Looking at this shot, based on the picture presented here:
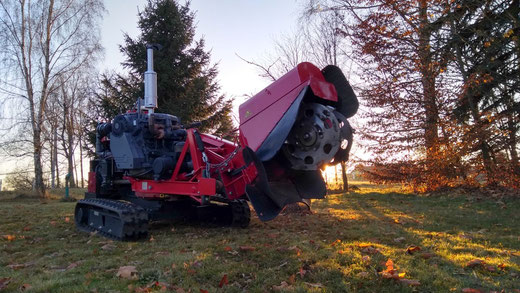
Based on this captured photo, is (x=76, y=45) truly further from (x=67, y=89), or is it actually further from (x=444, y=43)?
(x=444, y=43)

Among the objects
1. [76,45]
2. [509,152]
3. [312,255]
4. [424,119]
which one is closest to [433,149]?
[424,119]

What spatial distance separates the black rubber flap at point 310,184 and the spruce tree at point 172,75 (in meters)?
10.4

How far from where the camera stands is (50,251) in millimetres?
5277

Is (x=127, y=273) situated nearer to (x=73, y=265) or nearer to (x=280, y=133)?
(x=73, y=265)

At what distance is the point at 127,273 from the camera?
149 inches

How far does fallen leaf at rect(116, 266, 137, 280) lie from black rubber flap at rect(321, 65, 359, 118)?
3.14m

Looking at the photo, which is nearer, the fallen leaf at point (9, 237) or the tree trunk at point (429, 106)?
the fallen leaf at point (9, 237)

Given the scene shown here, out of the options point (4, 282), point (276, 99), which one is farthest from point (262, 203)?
point (4, 282)

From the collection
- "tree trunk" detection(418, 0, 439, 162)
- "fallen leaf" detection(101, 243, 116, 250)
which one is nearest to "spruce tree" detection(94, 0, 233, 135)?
"tree trunk" detection(418, 0, 439, 162)

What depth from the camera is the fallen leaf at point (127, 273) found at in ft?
12.3

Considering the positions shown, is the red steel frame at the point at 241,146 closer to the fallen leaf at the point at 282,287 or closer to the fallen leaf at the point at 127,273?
the fallen leaf at the point at 127,273

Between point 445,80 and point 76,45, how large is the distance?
15.3 metres

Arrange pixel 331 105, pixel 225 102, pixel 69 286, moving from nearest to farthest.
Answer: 1. pixel 69 286
2. pixel 331 105
3. pixel 225 102

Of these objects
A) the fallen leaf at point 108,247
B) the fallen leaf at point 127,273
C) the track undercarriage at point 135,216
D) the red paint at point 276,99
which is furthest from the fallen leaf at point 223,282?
the track undercarriage at point 135,216
